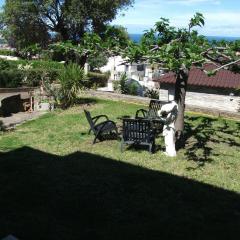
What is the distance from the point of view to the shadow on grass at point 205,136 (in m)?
11.8

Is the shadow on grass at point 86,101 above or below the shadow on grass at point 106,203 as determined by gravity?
above

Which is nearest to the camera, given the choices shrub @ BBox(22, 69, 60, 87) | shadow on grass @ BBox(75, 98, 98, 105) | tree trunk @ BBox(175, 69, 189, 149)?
tree trunk @ BBox(175, 69, 189, 149)

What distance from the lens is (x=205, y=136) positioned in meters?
14.0

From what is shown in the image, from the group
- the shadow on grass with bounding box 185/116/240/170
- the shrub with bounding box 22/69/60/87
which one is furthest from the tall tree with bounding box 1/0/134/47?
the shadow on grass with bounding box 185/116/240/170

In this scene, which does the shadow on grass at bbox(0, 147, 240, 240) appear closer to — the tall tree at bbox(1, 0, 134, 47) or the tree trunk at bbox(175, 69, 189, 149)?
the tree trunk at bbox(175, 69, 189, 149)

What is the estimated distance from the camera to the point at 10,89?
25.5m

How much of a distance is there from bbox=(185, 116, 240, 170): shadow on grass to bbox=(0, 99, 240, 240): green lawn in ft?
0.11

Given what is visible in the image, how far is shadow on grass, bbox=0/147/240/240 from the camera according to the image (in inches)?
267

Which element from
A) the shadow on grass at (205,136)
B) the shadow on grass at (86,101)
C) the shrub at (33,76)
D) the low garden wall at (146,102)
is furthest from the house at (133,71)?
the shadow on grass at (205,136)

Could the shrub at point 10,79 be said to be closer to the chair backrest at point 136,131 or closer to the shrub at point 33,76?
the shrub at point 33,76

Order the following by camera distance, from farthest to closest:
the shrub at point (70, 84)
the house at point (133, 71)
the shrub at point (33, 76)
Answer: the house at point (133, 71)
the shrub at point (33, 76)
the shrub at point (70, 84)

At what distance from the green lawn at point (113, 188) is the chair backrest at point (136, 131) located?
1.24ft

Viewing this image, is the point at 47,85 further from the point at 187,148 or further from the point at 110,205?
the point at 110,205

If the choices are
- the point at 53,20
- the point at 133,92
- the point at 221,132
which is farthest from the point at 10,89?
the point at 221,132
